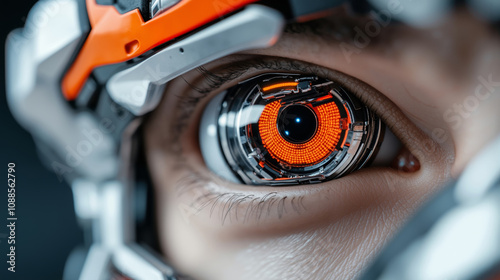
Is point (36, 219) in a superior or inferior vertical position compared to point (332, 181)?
inferior

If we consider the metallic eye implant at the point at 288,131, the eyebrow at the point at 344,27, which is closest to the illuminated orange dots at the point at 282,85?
the metallic eye implant at the point at 288,131

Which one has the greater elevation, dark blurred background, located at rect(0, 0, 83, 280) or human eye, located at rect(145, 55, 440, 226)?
human eye, located at rect(145, 55, 440, 226)

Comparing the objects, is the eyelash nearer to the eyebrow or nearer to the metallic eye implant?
the metallic eye implant

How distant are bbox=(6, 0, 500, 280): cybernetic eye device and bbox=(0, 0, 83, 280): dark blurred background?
35 cm

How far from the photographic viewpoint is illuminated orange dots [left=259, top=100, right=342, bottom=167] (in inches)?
18.4

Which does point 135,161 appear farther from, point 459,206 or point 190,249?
point 459,206

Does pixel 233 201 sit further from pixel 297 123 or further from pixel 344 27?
pixel 344 27

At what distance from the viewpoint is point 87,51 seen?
20.0 inches

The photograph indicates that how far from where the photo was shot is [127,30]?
445mm

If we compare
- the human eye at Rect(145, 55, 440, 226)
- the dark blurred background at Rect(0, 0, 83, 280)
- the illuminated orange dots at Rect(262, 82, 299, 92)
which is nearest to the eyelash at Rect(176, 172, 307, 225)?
the human eye at Rect(145, 55, 440, 226)

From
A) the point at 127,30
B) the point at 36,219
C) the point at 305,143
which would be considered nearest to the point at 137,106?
the point at 127,30

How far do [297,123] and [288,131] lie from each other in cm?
2

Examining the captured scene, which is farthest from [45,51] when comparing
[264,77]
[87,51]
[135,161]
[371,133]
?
[371,133]

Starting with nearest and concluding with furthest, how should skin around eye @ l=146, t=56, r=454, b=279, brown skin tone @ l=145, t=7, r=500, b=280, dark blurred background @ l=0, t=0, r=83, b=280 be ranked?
brown skin tone @ l=145, t=7, r=500, b=280
skin around eye @ l=146, t=56, r=454, b=279
dark blurred background @ l=0, t=0, r=83, b=280
